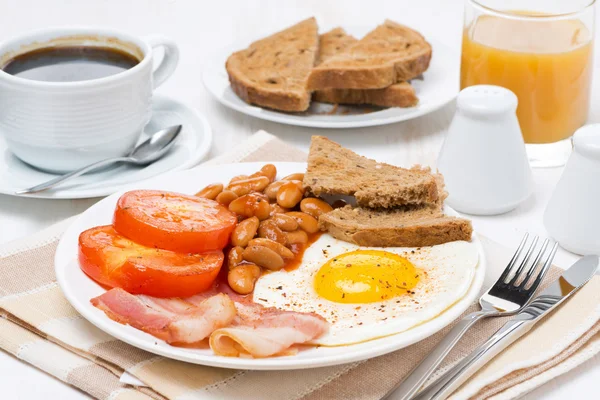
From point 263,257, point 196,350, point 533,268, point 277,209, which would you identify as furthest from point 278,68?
point 196,350

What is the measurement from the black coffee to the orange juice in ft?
4.78

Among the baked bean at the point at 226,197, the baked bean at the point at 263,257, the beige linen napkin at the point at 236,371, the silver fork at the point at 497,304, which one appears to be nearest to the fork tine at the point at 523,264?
the silver fork at the point at 497,304

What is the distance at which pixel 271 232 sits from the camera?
2707 millimetres

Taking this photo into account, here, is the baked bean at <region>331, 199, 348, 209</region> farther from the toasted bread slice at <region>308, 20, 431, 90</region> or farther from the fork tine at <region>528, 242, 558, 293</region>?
the toasted bread slice at <region>308, 20, 431, 90</region>

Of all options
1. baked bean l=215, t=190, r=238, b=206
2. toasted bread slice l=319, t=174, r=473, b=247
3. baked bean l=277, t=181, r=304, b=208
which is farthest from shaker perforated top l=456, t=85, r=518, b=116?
baked bean l=215, t=190, r=238, b=206

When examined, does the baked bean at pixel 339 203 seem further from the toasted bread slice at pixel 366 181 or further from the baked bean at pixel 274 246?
the baked bean at pixel 274 246

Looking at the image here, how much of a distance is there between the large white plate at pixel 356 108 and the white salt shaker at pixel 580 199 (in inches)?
35.7

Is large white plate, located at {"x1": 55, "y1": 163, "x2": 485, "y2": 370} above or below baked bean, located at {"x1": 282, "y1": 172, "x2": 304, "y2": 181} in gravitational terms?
above

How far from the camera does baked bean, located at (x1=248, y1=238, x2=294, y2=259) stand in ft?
8.46

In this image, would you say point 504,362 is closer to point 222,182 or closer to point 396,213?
point 396,213

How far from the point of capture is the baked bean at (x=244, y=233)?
103 inches

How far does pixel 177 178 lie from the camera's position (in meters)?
3.04

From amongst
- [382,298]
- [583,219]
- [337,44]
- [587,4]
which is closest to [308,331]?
[382,298]

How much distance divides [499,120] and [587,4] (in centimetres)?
87
